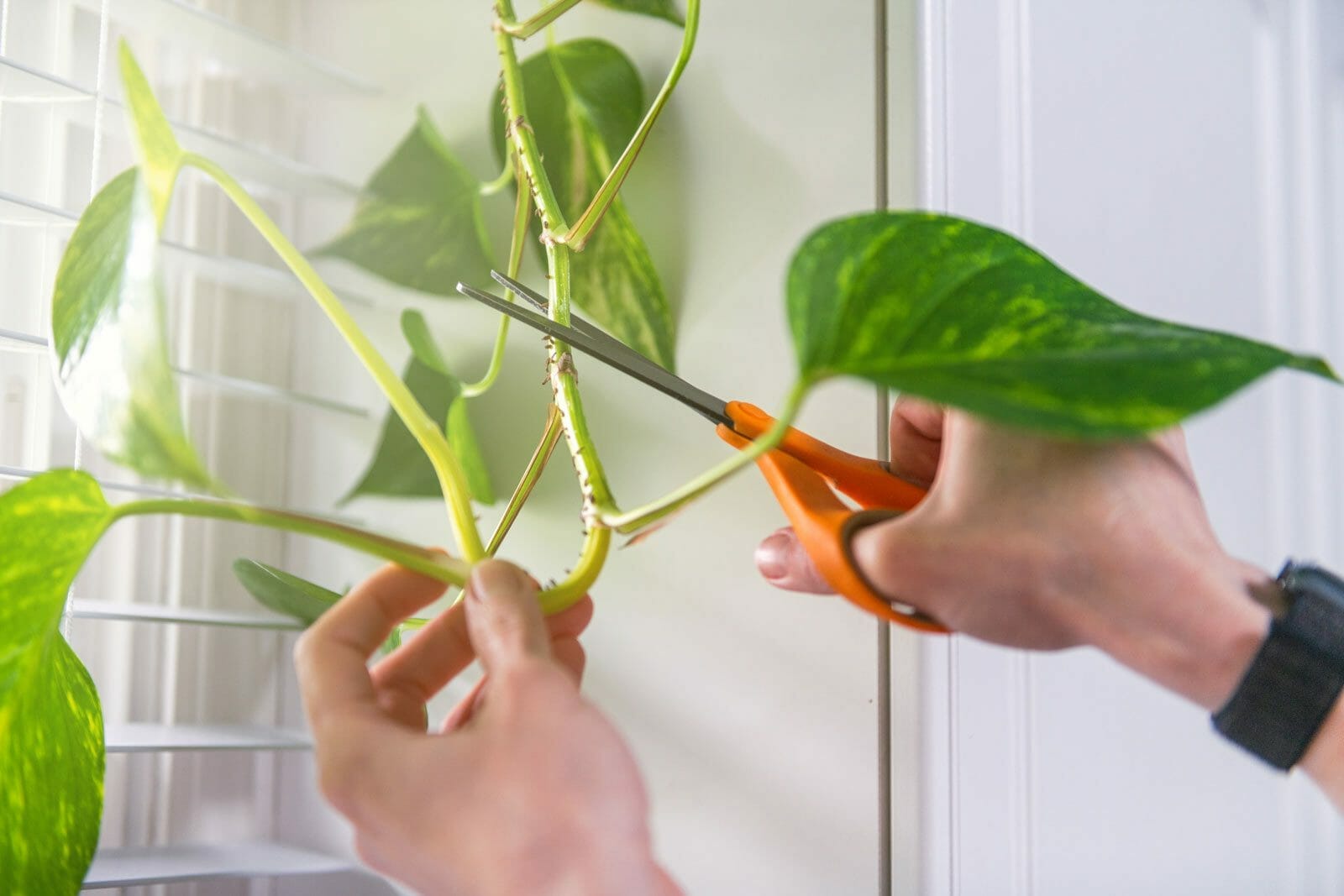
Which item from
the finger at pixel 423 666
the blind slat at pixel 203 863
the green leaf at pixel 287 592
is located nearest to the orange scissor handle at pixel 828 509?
the finger at pixel 423 666

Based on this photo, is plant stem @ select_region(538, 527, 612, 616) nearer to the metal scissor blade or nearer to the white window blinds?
the metal scissor blade

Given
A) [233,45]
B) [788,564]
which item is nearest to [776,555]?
[788,564]

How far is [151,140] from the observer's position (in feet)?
1.28

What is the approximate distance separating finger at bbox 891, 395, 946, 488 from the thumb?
0.66ft

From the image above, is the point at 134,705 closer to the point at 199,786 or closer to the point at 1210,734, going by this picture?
the point at 199,786

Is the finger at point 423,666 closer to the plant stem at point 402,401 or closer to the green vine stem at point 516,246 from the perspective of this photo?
the plant stem at point 402,401

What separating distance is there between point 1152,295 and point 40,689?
56 centimetres

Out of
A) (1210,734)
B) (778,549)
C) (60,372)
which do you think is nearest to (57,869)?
(60,372)

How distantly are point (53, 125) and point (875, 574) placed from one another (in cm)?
74

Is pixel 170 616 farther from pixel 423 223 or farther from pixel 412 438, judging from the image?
pixel 423 223

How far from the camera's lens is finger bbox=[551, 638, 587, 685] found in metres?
0.39

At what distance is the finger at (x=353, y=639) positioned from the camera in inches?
12.1

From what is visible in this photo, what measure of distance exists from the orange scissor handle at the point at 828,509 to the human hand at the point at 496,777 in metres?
0.09

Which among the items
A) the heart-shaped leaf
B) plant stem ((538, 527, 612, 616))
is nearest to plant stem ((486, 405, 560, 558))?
plant stem ((538, 527, 612, 616))
